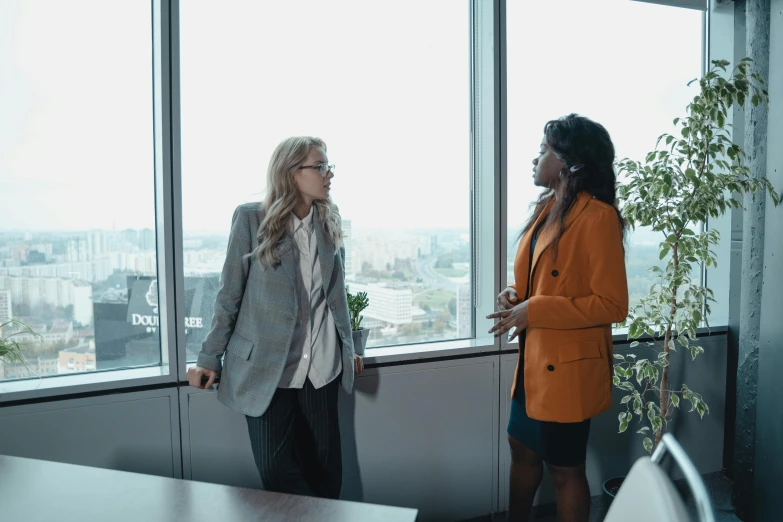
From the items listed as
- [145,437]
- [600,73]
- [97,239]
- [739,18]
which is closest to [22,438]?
[145,437]

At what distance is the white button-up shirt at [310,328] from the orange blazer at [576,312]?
723mm

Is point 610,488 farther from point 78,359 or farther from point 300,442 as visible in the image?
point 78,359

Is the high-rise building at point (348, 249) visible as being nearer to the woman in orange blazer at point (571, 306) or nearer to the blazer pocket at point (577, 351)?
the woman in orange blazer at point (571, 306)

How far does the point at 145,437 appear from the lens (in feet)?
7.63

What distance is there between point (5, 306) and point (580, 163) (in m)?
2.19

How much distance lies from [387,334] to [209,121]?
1.27 metres

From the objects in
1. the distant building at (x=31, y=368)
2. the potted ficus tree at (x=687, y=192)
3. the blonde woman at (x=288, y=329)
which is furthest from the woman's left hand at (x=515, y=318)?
the distant building at (x=31, y=368)

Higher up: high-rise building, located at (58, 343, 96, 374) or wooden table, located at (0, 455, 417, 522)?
high-rise building, located at (58, 343, 96, 374)

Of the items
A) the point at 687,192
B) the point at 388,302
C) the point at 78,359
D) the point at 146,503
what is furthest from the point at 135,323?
the point at 687,192

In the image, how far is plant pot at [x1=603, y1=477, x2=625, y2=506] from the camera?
2.87m

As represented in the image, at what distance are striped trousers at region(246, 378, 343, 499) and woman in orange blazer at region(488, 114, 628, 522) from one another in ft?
2.31

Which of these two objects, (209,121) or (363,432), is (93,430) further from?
(209,121)

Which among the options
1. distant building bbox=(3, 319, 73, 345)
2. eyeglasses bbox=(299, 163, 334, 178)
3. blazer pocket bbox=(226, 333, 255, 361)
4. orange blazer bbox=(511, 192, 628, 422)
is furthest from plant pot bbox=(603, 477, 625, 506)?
distant building bbox=(3, 319, 73, 345)

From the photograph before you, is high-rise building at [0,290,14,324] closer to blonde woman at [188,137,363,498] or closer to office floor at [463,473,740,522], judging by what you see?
blonde woman at [188,137,363,498]
